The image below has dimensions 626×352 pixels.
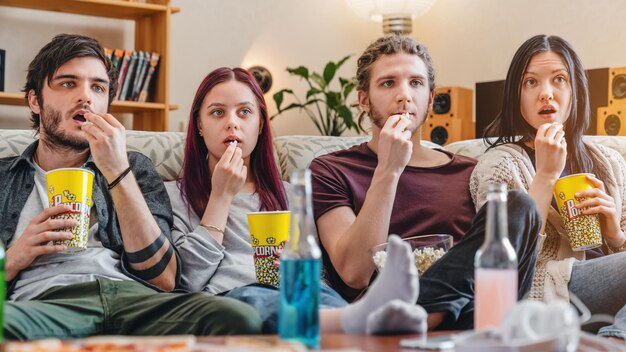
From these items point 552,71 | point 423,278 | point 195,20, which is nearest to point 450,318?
point 423,278

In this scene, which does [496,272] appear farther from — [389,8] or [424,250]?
[389,8]

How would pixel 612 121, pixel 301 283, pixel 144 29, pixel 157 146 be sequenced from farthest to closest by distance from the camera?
pixel 144 29, pixel 612 121, pixel 157 146, pixel 301 283

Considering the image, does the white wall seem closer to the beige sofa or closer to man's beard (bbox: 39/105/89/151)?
the beige sofa

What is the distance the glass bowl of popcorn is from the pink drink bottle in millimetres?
575

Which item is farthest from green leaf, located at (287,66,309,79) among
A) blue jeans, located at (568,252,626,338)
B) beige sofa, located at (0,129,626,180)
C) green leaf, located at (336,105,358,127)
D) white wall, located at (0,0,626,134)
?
blue jeans, located at (568,252,626,338)

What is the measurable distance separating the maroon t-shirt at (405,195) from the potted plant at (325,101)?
6.52ft

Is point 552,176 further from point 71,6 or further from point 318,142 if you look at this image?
point 71,6

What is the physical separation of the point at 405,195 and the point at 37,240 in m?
0.92

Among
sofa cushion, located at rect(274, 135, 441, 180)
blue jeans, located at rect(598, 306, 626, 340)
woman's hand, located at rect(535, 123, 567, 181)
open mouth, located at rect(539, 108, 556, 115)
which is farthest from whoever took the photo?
sofa cushion, located at rect(274, 135, 441, 180)

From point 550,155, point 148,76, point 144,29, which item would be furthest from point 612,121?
point 144,29

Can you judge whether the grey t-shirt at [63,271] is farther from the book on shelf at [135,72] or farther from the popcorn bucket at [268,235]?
the book on shelf at [135,72]

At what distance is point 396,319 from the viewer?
1.26 m

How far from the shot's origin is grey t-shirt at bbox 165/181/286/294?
75.5 inches

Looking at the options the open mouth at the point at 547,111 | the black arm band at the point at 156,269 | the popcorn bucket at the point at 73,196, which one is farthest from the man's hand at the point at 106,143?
the open mouth at the point at 547,111
